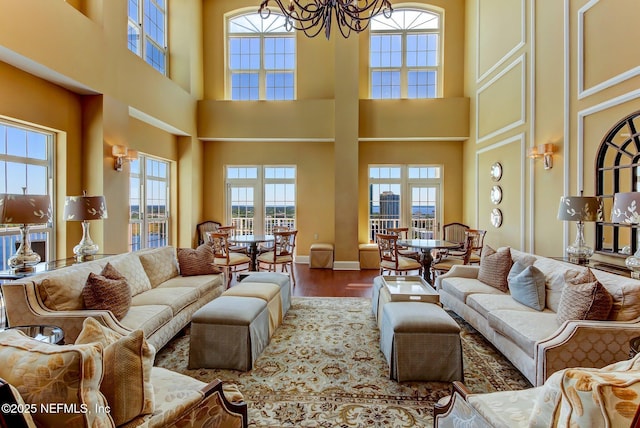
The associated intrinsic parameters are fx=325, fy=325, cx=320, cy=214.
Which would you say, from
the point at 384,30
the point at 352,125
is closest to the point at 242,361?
the point at 352,125

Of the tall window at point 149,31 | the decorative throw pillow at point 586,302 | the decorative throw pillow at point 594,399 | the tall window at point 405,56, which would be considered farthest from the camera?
the tall window at point 405,56

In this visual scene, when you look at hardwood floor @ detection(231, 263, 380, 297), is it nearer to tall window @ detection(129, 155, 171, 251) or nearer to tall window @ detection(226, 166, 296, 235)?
tall window @ detection(226, 166, 296, 235)

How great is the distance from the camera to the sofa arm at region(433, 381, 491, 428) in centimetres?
150

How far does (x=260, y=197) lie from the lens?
820cm

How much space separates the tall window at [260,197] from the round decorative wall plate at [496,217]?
173 inches

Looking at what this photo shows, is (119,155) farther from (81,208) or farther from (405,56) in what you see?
(405,56)

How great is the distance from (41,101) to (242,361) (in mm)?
3972

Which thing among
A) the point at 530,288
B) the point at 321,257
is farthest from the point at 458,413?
the point at 321,257

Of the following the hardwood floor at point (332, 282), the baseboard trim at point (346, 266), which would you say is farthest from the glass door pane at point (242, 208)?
the baseboard trim at point (346, 266)

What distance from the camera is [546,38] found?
4.57 m

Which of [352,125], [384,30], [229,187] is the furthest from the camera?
[229,187]

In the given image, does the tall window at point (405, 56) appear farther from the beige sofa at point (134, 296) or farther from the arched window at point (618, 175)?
the beige sofa at point (134, 296)

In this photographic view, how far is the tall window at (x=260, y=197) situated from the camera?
819 cm

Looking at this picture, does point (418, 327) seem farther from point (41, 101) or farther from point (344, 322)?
point (41, 101)
